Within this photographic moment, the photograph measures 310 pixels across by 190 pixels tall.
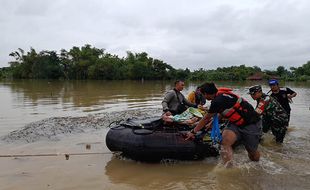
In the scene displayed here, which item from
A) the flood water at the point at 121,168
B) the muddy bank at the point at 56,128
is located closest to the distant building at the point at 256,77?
the muddy bank at the point at 56,128

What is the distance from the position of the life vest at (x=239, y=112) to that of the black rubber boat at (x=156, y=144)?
3.22 ft

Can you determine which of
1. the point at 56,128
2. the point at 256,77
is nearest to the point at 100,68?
the point at 256,77

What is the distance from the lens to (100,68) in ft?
234

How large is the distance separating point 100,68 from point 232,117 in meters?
66.6

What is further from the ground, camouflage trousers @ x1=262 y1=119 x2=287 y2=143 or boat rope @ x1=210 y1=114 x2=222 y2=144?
boat rope @ x1=210 y1=114 x2=222 y2=144

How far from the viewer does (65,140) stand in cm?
885

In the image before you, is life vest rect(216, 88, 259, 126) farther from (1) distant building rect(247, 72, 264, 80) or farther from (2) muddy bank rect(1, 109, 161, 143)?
(1) distant building rect(247, 72, 264, 80)

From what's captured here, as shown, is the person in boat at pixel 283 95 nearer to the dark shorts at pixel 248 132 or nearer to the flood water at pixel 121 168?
the flood water at pixel 121 168

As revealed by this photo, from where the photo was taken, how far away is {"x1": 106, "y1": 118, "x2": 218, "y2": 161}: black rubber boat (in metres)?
6.54

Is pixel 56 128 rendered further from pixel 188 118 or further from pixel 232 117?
pixel 232 117

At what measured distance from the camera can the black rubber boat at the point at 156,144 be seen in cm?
654

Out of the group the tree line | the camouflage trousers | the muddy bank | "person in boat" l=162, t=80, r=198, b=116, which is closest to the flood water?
the muddy bank

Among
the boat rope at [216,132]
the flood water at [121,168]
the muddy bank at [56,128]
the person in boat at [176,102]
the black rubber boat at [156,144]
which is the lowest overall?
the flood water at [121,168]

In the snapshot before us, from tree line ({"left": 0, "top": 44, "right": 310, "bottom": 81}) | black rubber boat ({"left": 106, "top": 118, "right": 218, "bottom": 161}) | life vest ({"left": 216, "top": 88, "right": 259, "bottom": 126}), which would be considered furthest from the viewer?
tree line ({"left": 0, "top": 44, "right": 310, "bottom": 81})
